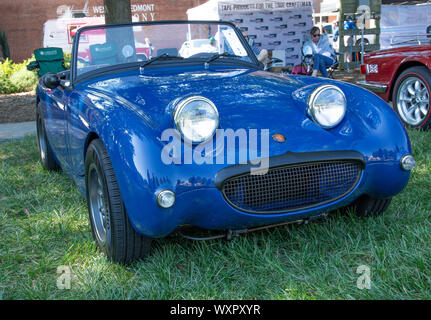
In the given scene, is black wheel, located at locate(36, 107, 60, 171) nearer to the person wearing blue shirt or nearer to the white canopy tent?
the person wearing blue shirt

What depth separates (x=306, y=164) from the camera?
88.8 inches

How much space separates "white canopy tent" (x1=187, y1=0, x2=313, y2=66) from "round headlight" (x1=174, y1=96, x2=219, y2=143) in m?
10.6

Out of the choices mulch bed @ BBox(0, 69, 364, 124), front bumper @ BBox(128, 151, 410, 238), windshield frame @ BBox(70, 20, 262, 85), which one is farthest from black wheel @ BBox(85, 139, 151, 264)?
mulch bed @ BBox(0, 69, 364, 124)

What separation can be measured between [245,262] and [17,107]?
8.92m

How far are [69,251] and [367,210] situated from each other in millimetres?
1790

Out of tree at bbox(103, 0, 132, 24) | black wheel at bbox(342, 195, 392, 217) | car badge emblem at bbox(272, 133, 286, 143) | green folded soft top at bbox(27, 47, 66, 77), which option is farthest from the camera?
green folded soft top at bbox(27, 47, 66, 77)

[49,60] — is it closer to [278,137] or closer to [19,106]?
[19,106]

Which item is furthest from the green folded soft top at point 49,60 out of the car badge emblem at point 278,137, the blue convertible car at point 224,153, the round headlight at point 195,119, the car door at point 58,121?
the car badge emblem at point 278,137

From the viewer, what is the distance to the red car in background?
5.10 meters

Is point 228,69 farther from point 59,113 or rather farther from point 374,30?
point 374,30

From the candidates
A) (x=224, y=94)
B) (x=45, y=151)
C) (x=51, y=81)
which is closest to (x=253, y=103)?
(x=224, y=94)

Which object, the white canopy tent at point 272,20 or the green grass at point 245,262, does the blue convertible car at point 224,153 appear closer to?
the green grass at point 245,262

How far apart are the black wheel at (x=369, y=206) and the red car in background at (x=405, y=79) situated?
104 inches

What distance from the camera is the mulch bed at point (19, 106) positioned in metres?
8.75
